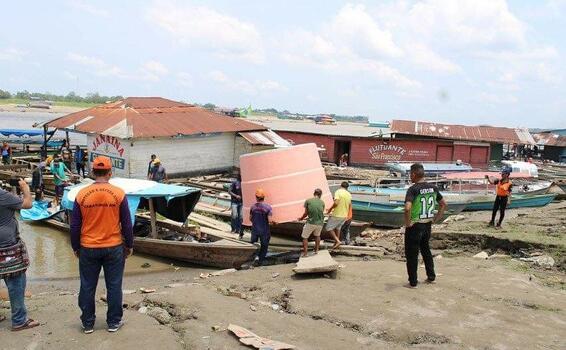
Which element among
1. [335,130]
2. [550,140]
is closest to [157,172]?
[550,140]

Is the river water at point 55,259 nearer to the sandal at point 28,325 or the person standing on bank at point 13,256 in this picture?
the sandal at point 28,325

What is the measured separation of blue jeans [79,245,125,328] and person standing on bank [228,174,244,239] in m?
7.87

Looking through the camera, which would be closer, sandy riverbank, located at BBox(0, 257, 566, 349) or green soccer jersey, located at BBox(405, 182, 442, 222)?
sandy riverbank, located at BBox(0, 257, 566, 349)

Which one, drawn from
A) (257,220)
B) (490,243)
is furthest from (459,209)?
(257,220)

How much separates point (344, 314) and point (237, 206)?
7.48 m

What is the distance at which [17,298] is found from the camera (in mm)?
5086

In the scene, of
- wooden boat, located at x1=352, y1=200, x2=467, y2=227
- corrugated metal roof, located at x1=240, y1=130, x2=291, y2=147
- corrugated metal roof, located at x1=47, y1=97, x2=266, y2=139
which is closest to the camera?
wooden boat, located at x1=352, y1=200, x2=467, y2=227

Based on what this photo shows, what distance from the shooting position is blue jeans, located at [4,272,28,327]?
5.05 m

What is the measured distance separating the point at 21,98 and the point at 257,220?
189 meters

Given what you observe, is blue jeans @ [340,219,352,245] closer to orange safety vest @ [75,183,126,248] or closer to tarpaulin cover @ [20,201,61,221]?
orange safety vest @ [75,183,126,248]

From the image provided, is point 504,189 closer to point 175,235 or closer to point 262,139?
point 175,235

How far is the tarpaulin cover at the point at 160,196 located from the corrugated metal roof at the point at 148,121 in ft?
28.0

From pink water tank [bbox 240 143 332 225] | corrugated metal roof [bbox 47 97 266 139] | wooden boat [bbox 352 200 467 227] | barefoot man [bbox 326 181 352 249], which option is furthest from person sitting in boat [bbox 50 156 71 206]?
barefoot man [bbox 326 181 352 249]

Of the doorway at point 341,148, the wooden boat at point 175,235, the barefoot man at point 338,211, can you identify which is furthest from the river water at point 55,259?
the doorway at point 341,148
